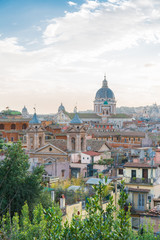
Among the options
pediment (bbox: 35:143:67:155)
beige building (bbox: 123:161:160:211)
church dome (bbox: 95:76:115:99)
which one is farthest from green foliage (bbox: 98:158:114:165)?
church dome (bbox: 95:76:115:99)

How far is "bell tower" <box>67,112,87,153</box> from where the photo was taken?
3706cm

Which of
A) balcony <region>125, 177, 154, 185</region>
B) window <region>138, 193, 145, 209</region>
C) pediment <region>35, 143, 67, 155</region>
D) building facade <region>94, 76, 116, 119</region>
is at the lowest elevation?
window <region>138, 193, 145, 209</region>

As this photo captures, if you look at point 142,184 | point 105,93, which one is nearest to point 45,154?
point 142,184

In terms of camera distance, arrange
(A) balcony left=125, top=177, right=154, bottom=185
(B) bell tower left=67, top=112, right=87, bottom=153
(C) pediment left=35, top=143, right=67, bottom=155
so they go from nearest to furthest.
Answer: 1. (A) balcony left=125, top=177, right=154, bottom=185
2. (C) pediment left=35, top=143, right=67, bottom=155
3. (B) bell tower left=67, top=112, right=87, bottom=153

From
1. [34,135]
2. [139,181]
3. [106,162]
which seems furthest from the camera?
[34,135]

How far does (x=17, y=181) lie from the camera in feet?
61.8

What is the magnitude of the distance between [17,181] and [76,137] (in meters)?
18.5

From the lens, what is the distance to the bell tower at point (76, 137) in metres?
37.1

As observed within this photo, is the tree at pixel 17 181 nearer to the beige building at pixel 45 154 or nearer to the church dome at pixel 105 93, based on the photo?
the beige building at pixel 45 154

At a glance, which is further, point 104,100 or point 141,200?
point 104,100

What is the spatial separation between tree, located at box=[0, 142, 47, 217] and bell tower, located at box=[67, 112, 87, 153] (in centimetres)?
1723

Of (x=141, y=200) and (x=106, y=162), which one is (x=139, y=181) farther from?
(x=106, y=162)

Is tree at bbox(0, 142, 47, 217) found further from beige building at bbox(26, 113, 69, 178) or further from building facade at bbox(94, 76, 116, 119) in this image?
building facade at bbox(94, 76, 116, 119)

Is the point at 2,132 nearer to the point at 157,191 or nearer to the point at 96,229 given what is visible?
the point at 157,191
